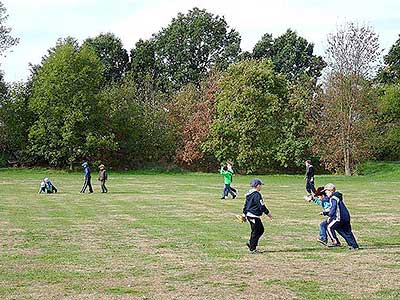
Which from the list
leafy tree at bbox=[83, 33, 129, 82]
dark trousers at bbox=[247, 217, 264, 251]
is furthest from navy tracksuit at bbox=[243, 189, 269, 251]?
leafy tree at bbox=[83, 33, 129, 82]

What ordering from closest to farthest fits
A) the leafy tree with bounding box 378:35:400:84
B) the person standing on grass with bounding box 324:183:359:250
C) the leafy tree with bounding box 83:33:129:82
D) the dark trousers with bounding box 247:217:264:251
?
the dark trousers with bounding box 247:217:264:251
the person standing on grass with bounding box 324:183:359:250
the leafy tree with bounding box 378:35:400:84
the leafy tree with bounding box 83:33:129:82

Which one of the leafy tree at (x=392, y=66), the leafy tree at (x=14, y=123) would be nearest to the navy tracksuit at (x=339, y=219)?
the leafy tree at (x=14, y=123)

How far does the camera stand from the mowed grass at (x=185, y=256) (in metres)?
8.77

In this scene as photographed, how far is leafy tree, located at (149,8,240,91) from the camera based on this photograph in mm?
75188

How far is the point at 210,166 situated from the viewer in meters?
59.1

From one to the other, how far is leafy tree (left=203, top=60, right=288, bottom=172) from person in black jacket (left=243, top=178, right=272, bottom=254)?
39.9 m

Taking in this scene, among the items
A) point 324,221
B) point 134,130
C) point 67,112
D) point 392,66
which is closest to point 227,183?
point 324,221

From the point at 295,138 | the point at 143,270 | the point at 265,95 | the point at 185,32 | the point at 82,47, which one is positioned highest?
the point at 185,32

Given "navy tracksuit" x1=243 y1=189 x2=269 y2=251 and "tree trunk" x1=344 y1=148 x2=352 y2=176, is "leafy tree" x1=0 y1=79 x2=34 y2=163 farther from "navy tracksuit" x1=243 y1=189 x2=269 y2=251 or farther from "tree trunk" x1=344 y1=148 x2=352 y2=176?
"navy tracksuit" x1=243 y1=189 x2=269 y2=251

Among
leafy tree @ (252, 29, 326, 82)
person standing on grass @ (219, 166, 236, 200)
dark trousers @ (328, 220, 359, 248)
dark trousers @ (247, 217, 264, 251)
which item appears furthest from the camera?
leafy tree @ (252, 29, 326, 82)

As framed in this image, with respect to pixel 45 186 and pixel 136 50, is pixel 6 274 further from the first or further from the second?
pixel 136 50

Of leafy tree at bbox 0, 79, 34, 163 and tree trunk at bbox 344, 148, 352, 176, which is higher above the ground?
Result: leafy tree at bbox 0, 79, 34, 163

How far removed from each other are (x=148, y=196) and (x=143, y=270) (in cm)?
1763

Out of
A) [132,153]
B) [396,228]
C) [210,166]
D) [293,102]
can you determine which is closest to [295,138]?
[293,102]
